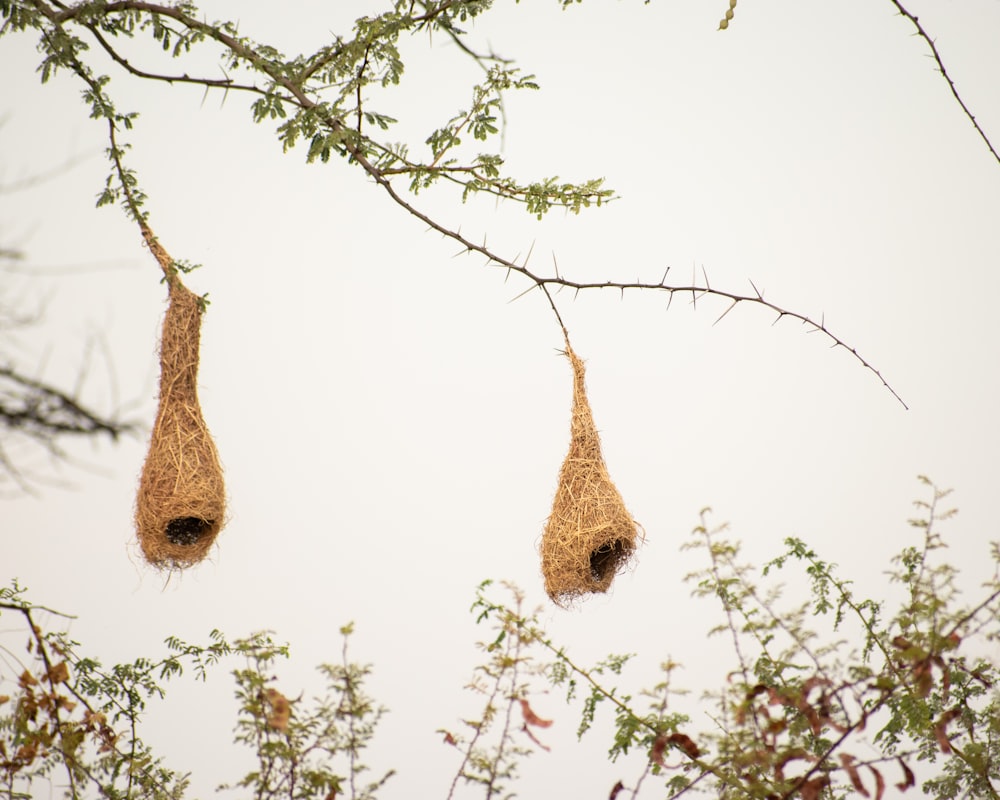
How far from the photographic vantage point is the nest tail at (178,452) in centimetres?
264

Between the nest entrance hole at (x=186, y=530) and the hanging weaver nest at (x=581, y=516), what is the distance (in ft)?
3.31

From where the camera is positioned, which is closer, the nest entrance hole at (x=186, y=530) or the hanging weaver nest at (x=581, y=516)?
the hanging weaver nest at (x=581, y=516)

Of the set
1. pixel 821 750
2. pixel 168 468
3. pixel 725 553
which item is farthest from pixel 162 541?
pixel 821 750

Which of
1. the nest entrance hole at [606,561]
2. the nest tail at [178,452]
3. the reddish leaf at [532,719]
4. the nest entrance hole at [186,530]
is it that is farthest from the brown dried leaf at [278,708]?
the nest entrance hole at [606,561]

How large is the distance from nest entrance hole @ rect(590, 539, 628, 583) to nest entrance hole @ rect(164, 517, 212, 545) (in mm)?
1162

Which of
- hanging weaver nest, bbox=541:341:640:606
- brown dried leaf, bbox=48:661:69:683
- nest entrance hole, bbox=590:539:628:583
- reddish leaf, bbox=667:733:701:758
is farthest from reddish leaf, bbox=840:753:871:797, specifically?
brown dried leaf, bbox=48:661:69:683

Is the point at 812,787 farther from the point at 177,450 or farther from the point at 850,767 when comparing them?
the point at 177,450

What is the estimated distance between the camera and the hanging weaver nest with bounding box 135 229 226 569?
8.66 ft

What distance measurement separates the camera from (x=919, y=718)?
235 centimetres

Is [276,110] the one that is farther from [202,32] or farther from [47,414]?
[47,414]

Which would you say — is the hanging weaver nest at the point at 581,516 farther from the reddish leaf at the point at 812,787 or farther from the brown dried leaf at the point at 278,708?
the reddish leaf at the point at 812,787

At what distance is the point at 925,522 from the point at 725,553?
2.03ft

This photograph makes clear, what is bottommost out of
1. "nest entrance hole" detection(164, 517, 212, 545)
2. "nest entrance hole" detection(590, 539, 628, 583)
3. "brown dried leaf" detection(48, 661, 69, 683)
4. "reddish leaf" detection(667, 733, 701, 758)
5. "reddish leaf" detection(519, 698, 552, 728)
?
"reddish leaf" detection(667, 733, 701, 758)

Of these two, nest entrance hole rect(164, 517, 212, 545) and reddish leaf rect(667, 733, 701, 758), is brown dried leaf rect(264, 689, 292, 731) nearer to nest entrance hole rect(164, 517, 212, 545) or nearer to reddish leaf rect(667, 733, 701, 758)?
reddish leaf rect(667, 733, 701, 758)
